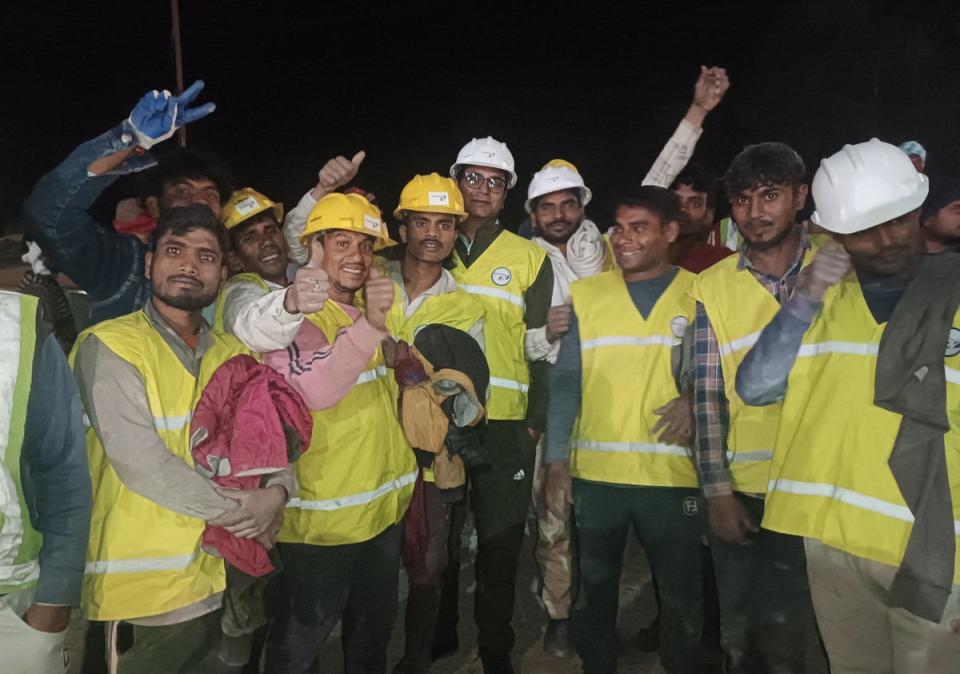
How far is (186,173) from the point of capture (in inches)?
108

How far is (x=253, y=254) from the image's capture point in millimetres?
2664

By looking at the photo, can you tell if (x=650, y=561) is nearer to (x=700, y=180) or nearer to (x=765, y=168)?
(x=765, y=168)

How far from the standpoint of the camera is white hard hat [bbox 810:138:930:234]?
2078 millimetres

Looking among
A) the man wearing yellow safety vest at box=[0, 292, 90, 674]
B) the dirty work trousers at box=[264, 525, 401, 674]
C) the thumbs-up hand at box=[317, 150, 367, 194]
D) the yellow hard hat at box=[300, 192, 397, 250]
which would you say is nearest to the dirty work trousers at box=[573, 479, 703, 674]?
the dirty work trousers at box=[264, 525, 401, 674]

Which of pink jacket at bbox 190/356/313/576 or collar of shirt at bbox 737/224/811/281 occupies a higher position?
collar of shirt at bbox 737/224/811/281

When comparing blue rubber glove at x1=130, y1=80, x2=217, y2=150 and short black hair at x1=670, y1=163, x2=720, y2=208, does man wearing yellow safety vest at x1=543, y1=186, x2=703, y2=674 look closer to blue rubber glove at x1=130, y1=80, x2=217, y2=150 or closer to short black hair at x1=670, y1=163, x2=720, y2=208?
short black hair at x1=670, y1=163, x2=720, y2=208

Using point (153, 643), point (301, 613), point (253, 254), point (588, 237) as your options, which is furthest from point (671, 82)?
point (153, 643)

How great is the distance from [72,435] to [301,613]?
0.93 metres

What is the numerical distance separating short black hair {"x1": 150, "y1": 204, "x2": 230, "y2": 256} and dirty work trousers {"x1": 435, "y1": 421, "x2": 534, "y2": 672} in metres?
1.26

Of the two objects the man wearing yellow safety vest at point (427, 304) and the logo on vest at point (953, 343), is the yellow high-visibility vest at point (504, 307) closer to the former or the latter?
the man wearing yellow safety vest at point (427, 304)

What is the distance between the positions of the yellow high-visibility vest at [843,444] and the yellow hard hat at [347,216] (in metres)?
1.40

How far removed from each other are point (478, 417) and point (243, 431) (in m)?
0.90

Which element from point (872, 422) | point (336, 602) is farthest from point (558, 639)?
point (872, 422)

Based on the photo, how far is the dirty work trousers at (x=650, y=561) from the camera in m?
2.46
